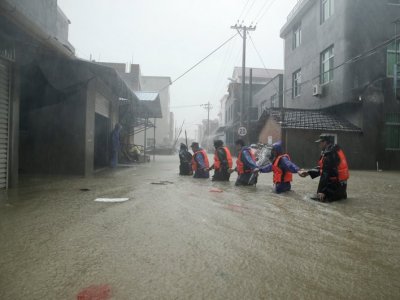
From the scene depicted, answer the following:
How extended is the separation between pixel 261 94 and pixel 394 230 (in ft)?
100

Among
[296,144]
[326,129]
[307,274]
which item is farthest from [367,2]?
[307,274]

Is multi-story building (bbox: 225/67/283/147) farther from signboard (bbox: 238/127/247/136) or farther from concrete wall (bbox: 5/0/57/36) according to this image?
concrete wall (bbox: 5/0/57/36)

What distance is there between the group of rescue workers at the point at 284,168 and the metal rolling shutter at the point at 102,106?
476 centimetres

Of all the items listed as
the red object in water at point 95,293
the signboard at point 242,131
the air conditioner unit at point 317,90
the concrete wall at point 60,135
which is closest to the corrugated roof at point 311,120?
the air conditioner unit at point 317,90

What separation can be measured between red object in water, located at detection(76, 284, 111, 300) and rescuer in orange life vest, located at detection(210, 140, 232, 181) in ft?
26.3

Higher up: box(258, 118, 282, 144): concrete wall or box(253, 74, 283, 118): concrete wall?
box(253, 74, 283, 118): concrete wall

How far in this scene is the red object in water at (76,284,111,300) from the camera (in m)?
2.43

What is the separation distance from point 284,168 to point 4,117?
22.0ft

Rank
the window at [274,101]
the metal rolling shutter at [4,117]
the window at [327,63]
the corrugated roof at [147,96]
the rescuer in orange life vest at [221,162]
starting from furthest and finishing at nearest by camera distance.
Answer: the window at [274,101] < the corrugated roof at [147,96] < the window at [327,63] < the rescuer in orange life vest at [221,162] < the metal rolling shutter at [4,117]

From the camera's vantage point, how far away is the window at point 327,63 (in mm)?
20062

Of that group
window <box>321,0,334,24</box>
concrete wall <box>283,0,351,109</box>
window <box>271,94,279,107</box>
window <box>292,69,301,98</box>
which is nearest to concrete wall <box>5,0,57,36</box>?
concrete wall <box>283,0,351,109</box>

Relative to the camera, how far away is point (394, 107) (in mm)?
Result: 18312

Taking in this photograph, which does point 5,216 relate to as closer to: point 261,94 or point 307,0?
point 307,0

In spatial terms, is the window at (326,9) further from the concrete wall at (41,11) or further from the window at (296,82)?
the concrete wall at (41,11)
